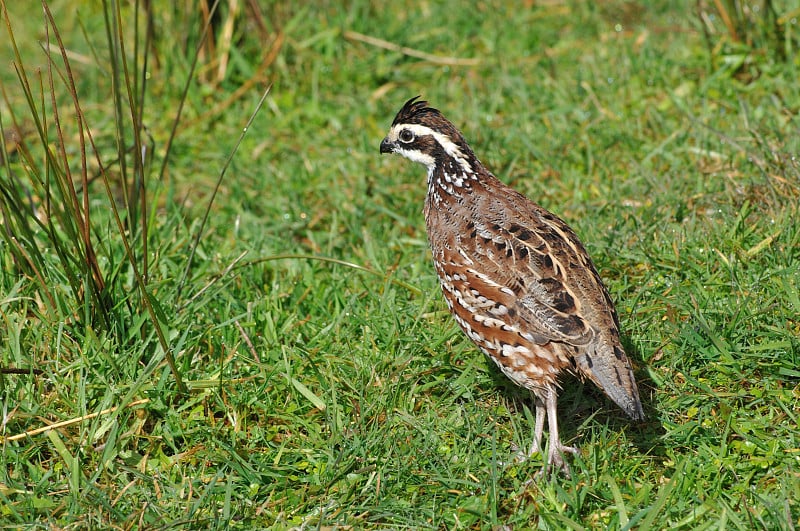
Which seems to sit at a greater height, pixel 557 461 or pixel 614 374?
pixel 614 374

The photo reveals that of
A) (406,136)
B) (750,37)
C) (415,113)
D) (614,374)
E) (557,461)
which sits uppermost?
(750,37)

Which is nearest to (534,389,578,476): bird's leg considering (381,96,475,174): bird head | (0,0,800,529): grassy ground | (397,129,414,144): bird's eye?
(0,0,800,529): grassy ground

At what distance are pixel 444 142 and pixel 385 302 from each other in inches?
39.7

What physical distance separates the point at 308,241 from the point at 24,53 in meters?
4.53

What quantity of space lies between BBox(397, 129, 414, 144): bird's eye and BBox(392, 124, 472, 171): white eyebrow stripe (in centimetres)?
2

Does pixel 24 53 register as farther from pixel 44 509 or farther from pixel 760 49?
pixel 760 49

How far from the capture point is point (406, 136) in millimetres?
5340

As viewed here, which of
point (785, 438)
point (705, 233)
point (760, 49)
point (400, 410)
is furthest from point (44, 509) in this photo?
point (760, 49)

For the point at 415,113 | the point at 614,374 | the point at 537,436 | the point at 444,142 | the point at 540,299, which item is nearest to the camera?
the point at 614,374

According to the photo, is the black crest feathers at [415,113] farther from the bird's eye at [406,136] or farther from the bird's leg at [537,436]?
the bird's leg at [537,436]

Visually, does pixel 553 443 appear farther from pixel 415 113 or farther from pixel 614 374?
pixel 415 113

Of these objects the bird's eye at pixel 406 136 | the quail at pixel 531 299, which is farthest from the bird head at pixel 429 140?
the quail at pixel 531 299

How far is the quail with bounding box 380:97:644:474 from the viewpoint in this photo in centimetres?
418

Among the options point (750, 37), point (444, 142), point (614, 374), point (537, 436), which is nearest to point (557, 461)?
point (537, 436)
